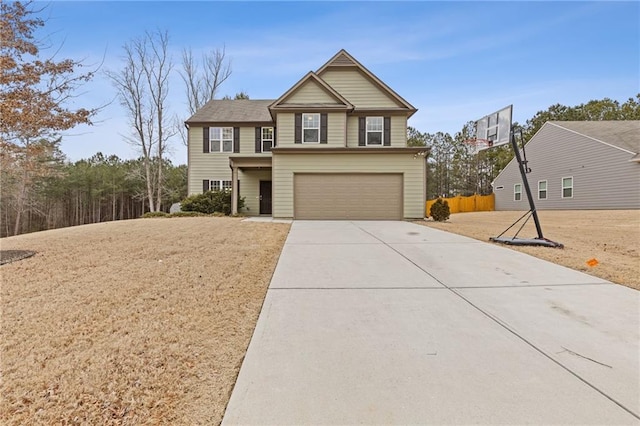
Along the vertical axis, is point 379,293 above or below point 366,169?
below

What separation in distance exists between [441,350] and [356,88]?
1671 centimetres

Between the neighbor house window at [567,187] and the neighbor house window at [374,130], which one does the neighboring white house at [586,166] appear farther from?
the neighbor house window at [374,130]

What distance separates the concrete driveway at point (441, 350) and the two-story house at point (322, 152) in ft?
30.5

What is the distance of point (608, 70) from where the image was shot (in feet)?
50.0

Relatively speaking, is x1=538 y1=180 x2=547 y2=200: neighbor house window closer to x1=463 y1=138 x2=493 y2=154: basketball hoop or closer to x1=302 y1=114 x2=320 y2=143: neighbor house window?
x1=463 y1=138 x2=493 y2=154: basketball hoop

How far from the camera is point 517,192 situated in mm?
26219

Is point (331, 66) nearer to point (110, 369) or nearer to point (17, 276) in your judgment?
point (17, 276)

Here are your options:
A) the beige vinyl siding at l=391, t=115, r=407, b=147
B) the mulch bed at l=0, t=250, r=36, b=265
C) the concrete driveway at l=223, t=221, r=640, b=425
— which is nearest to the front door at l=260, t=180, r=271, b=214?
the beige vinyl siding at l=391, t=115, r=407, b=147

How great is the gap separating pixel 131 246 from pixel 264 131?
1290 centimetres

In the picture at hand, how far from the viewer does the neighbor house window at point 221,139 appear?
62.2 ft

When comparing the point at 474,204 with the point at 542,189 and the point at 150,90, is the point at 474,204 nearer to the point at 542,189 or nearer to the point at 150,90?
the point at 542,189

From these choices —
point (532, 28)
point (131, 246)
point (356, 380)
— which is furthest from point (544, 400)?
point (532, 28)

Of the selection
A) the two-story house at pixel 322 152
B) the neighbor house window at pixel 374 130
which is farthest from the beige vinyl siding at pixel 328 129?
the neighbor house window at pixel 374 130

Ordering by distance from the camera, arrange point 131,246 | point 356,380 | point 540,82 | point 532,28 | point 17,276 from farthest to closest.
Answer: point 540,82 → point 532,28 → point 131,246 → point 17,276 → point 356,380
